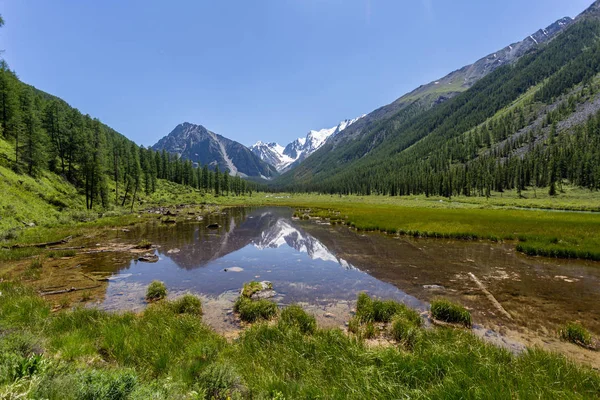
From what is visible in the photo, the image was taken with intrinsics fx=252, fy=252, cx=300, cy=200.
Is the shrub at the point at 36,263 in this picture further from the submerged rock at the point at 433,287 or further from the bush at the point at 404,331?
the submerged rock at the point at 433,287

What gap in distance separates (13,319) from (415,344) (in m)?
13.4

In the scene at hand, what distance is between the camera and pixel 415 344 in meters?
7.87

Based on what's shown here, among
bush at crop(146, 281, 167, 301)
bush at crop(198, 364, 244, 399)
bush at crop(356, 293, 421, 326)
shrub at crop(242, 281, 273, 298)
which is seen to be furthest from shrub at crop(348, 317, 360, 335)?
bush at crop(146, 281, 167, 301)

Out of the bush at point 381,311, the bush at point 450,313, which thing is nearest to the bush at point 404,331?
the bush at point 381,311

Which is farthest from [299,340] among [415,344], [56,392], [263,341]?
[56,392]

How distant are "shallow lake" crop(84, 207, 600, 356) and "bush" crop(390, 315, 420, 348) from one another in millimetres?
2316

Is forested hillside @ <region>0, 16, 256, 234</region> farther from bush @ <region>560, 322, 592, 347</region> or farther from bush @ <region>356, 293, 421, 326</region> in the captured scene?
bush @ <region>560, 322, 592, 347</region>

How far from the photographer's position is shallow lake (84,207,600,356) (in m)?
11.8

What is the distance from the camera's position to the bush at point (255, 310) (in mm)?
11008

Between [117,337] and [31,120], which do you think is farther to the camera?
[31,120]

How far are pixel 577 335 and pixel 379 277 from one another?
30.5 feet

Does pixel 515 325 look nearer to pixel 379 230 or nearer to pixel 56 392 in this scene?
pixel 56 392

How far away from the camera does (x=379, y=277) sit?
17141mm

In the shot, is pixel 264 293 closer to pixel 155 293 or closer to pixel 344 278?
pixel 155 293
